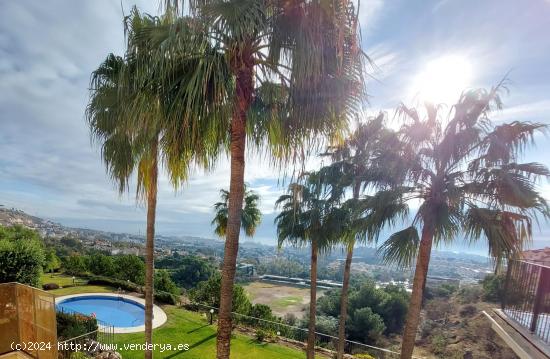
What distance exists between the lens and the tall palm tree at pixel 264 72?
99.7 inches

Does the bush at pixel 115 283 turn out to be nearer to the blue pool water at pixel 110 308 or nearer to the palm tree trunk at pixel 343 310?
the blue pool water at pixel 110 308

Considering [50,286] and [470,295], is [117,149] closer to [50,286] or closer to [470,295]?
[50,286]

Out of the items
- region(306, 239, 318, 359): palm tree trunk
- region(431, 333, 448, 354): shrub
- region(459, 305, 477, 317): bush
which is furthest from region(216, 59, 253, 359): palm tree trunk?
region(459, 305, 477, 317): bush

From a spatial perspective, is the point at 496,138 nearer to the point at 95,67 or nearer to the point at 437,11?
the point at 437,11

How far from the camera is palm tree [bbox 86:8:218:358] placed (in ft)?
9.23

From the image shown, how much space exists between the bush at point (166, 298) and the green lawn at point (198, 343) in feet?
9.74

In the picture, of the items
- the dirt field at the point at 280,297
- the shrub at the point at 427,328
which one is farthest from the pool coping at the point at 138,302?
the dirt field at the point at 280,297

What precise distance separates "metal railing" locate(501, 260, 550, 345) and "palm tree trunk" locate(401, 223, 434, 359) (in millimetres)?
1228

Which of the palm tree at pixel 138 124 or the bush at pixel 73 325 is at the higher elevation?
the palm tree at pixel 138 124

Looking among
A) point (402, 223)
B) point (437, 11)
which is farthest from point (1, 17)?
point (402, 223)

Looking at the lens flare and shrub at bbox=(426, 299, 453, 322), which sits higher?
the lens flare

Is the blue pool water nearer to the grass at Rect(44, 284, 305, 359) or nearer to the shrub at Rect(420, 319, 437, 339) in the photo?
the grass at Rect(44, 284, 305, 359)

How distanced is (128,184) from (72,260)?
1999cm

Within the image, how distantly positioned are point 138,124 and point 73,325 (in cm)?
856
